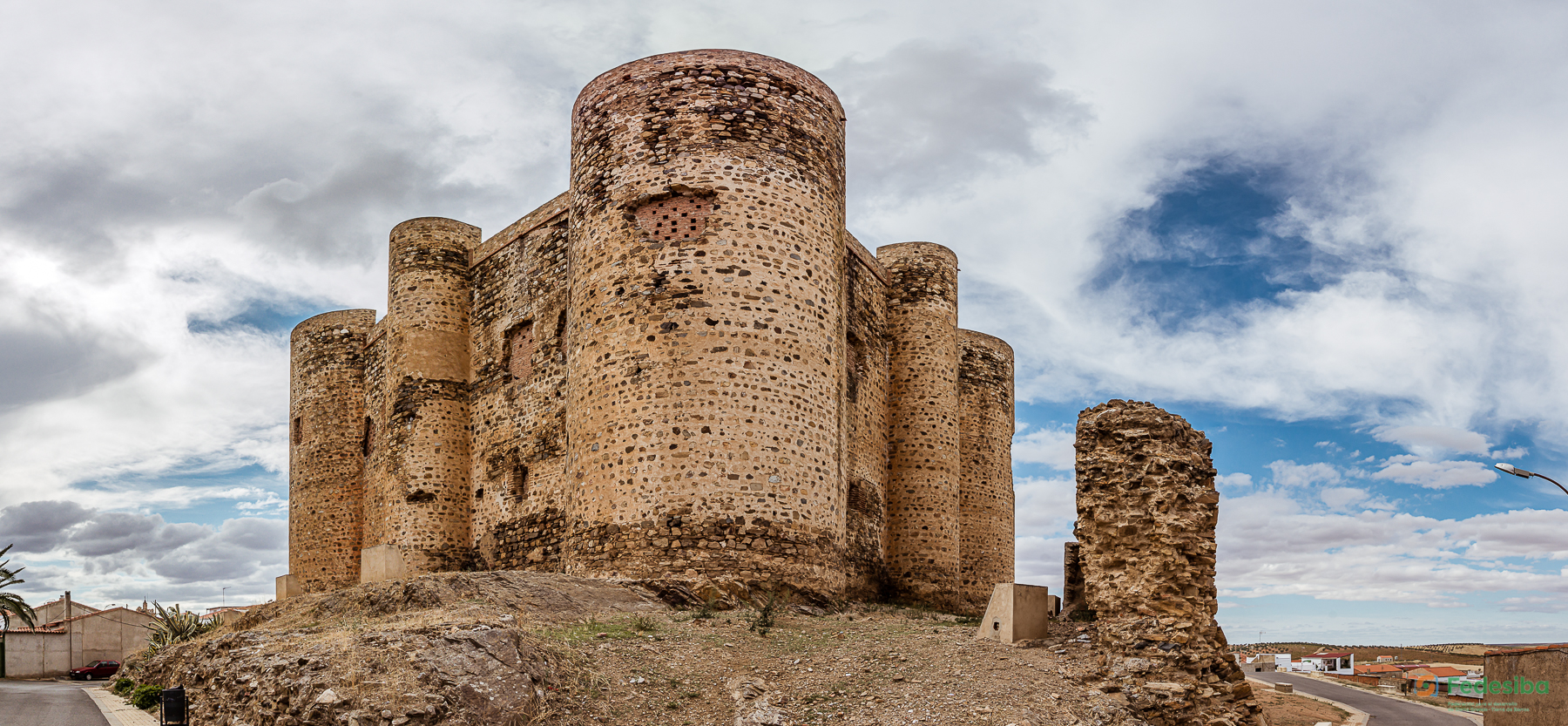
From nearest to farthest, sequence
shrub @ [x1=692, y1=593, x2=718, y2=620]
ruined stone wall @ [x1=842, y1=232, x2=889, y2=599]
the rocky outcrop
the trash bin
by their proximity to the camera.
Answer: the rocky outcrop < the trash bin < shrub @ [x1=692, y1=593, x2=718, y2=620] < ruined stone wall @ [x1=842, y1=232, x2=889, y2=599]

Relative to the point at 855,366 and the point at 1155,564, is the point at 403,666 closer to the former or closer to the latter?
the point at 1155,564

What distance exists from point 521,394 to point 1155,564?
13.0m

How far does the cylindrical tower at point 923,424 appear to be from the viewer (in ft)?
70.5

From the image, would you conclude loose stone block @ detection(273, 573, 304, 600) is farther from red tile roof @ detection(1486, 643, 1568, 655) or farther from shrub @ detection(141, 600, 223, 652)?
red tile roof @ detection(1486, 643, 1568, 655)

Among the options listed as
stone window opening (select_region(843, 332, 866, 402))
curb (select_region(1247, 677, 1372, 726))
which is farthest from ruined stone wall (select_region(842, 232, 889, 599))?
curb (select_region(1247, 677, 1372, 726))

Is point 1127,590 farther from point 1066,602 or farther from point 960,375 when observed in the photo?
point 960,375

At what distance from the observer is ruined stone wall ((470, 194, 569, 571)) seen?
18312mm

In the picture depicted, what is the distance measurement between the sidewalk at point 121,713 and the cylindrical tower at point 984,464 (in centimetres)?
1657

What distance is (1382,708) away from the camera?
38594 mm

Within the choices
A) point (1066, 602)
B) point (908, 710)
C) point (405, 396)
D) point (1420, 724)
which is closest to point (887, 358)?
point (1066, 602)

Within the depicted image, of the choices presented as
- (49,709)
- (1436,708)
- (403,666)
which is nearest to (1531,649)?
(403,666)

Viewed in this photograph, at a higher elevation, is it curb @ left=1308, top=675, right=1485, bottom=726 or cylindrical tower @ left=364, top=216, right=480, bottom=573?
cylindrical tower @ left=364, top=216, right=480, bottom=573

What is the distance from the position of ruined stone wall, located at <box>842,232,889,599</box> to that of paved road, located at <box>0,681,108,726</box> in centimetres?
1141

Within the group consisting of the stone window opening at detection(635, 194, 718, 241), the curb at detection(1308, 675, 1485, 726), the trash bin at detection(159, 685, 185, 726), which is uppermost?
the stone window opening at detection(635, 194, 718, 241)
